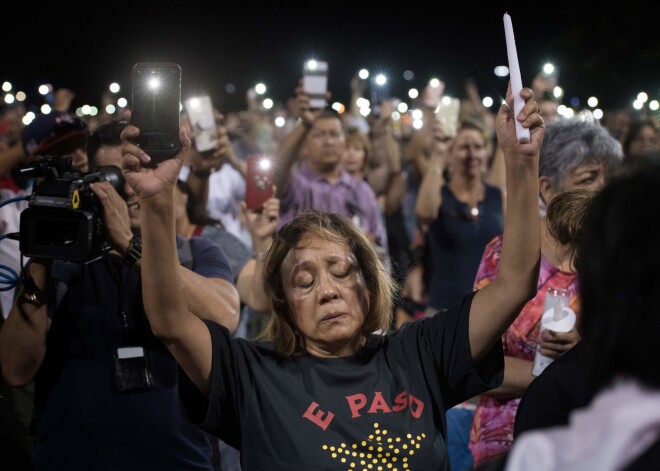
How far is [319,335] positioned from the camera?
8.50 ft

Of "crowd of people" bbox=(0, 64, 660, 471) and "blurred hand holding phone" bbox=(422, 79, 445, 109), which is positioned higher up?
"blurred hand holding phone" bbox=(422, 79, 445, 109)

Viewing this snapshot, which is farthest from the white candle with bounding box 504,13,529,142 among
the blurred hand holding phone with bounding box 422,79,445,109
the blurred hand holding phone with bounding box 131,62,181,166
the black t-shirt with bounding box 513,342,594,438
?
the blurred hand holding phone with bounding box 422,79,445,109

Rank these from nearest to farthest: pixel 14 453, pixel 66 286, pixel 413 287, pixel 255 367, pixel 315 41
Answer: pixel 14 453, pixel 255 367, pixel 66 286, pixel 413 287, pixel 315 41

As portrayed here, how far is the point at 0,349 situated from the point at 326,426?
4.31 feet

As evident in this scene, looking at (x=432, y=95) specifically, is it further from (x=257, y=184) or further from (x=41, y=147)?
(x=41, y=147)

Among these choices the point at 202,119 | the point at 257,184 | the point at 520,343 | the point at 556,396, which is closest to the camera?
the point at 556,396

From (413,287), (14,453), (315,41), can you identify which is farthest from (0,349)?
(315,41)

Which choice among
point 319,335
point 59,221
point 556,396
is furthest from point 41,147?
point 556,396

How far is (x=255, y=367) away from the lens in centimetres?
250

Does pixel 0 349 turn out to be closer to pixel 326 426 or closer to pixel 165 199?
pixel 165 199

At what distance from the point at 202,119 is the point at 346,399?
3.37m

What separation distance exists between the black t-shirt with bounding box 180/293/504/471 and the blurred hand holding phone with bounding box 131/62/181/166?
20.5 inches

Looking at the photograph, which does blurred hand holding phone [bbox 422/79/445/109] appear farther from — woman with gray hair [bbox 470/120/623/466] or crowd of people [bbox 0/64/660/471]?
woman with gray hair [bbox 470/120/623/466]

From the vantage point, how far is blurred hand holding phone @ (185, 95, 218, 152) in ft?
17.7
